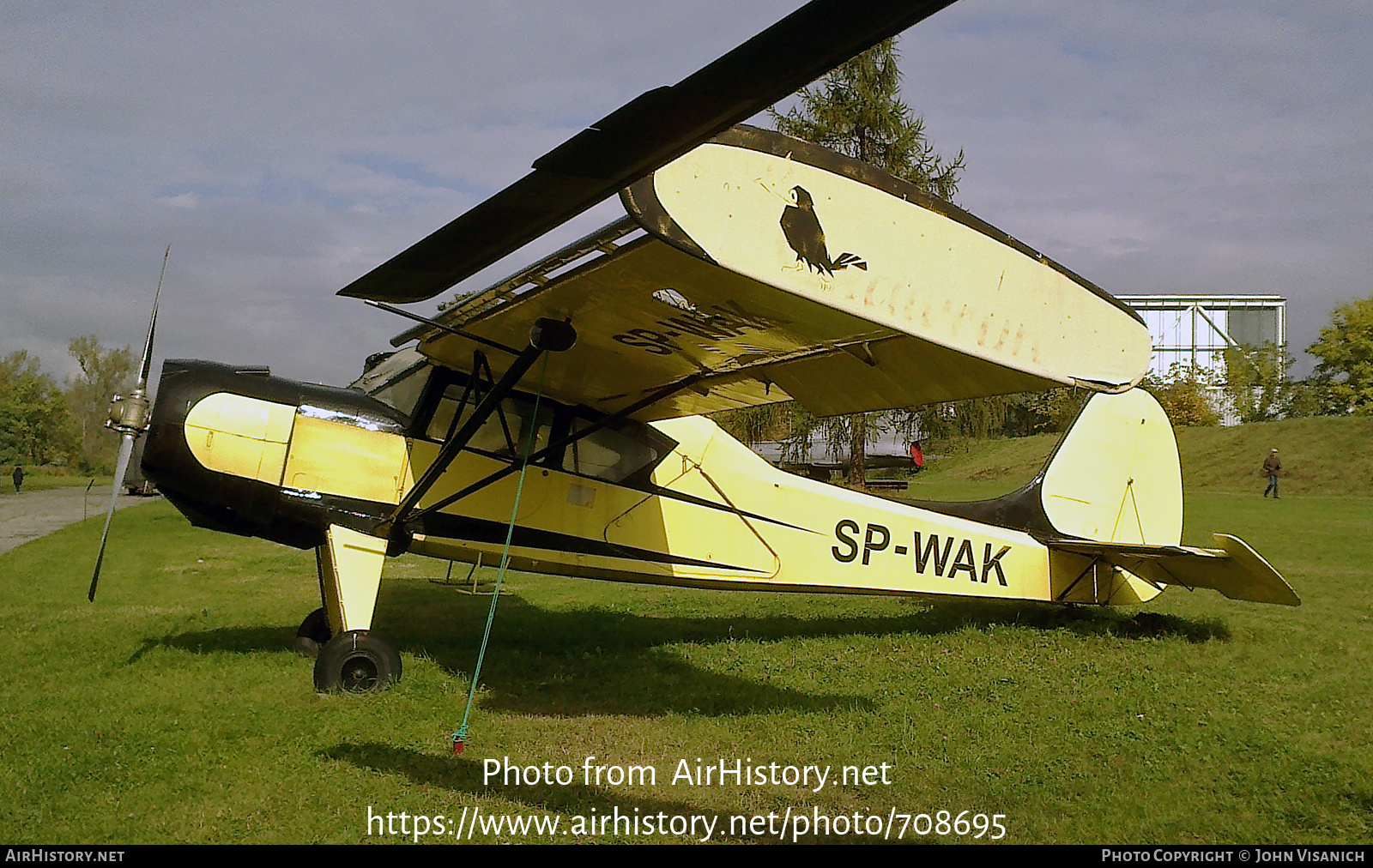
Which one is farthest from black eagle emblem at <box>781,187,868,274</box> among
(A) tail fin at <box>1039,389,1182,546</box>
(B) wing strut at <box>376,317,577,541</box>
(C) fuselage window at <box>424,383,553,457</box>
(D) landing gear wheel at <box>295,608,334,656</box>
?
(A) tail fin at <box>1039,389,1182,546</box>

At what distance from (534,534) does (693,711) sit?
2.01m

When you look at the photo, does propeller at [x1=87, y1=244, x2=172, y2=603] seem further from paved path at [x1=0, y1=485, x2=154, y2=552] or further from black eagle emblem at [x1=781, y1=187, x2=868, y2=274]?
paved path at [x1=0, y1=485, x2=154, y2=552]

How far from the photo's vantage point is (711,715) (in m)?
6.14

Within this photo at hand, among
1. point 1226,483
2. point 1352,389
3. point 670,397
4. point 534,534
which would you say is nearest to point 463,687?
point 534,534

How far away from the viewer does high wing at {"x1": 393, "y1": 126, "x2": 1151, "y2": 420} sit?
11.9ft

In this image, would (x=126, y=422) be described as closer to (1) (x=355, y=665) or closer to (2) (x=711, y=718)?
(1) (x=355, y=665)

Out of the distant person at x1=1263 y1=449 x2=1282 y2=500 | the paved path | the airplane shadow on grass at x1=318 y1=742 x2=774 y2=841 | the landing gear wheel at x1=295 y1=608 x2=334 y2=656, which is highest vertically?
the distant person at x1=1263 y1=449 x2=1282 y2=500

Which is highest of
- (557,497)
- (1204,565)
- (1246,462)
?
(1246,462)

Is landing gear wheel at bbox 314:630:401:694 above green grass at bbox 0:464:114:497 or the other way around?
above

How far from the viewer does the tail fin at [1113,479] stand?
9109mm

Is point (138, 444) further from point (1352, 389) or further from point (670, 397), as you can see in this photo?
point (1352, 389)

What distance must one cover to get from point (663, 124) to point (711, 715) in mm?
4279

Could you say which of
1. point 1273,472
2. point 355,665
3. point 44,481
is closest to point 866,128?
point 1273,472

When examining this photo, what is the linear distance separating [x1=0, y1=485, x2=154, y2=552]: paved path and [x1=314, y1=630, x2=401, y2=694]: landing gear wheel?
14.1 meters
